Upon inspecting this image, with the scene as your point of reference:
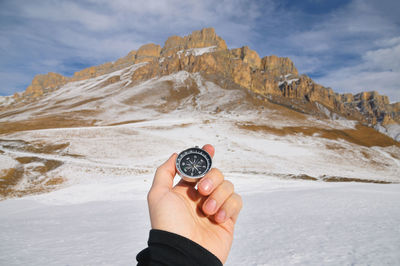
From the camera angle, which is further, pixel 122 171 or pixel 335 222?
pixel 122 171

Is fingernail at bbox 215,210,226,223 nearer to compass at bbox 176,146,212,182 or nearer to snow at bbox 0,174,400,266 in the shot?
compass at bbox 176,146,212,182

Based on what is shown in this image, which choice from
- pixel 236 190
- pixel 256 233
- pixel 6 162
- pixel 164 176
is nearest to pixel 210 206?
pixel 164 176

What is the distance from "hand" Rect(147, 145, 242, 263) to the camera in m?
3.61

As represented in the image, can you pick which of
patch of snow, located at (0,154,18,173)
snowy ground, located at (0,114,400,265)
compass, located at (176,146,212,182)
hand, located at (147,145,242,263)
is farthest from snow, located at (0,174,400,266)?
patch of snow, located at (0,154,18,173)

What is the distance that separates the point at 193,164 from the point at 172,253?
2.06 m

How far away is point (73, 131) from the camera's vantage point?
156 feet

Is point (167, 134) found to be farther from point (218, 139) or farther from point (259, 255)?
point (259, 255)

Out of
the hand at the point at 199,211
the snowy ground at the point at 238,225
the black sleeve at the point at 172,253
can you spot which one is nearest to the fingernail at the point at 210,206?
the hand at the point at 199,211

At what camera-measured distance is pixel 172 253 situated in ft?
9.01

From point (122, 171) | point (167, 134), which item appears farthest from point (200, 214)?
point (167, 134)

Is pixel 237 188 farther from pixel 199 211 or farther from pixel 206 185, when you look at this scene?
pixel 206 185

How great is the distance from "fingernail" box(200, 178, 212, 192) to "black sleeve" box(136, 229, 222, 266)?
996 millimetres

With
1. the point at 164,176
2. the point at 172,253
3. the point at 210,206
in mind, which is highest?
the point at 164,176

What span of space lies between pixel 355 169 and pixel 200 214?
44.0m
